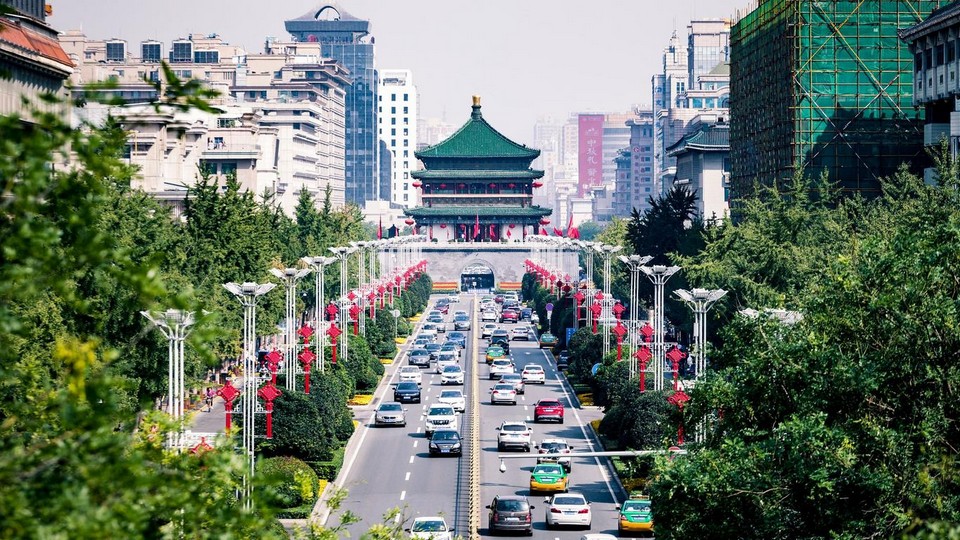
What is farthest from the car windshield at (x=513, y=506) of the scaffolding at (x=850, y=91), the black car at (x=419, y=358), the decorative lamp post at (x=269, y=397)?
the scaffolding at (x=850, y=91)

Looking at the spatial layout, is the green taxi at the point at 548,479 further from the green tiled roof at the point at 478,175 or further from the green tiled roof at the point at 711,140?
the green tiled roof at the point at 478,175

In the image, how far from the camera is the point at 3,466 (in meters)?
12.2

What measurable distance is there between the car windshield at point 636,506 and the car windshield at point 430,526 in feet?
19.4

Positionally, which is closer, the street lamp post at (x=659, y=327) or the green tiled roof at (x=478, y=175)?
the street lamp post at (x=659, y=327)

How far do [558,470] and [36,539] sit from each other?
37.7 meters

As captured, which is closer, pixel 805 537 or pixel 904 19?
pixel 805 537

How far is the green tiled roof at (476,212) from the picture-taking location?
593 ft

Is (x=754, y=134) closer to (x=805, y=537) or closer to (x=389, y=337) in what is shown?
(x=389, y=337)

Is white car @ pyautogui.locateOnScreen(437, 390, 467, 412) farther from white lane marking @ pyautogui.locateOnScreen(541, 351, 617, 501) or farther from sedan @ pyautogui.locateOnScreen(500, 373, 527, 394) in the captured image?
sedan @ pyautogui.locateOnScreen(500, 373, 527, 394)

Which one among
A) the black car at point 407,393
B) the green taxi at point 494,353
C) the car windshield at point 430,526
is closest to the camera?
the car windshield at point 430,526

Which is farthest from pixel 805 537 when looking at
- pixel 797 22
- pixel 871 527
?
pixel 797 22

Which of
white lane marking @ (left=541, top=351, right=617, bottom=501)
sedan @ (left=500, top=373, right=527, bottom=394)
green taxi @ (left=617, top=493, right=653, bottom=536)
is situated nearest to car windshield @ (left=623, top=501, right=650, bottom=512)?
green taxi @ (left=617, top=493, right=653, bottom=536)

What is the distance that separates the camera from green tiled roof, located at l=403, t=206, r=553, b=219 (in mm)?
180875

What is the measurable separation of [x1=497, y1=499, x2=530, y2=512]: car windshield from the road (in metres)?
0.84
